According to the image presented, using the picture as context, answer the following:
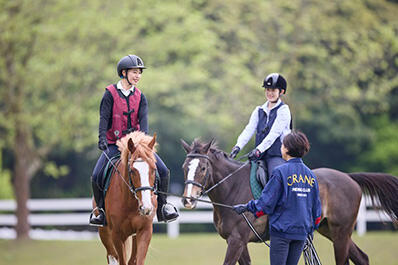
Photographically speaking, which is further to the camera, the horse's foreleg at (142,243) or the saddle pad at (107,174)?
the saddle pad at (107,174)

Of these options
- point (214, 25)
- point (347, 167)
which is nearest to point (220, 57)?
point (214, 25)

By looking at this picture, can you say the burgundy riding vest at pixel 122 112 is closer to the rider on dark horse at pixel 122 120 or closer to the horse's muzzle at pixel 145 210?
the rider on dark horse at pixel 122 120

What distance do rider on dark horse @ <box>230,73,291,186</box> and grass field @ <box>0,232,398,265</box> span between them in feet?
20.2

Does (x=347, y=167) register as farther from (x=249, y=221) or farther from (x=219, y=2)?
(x=249, y=221)

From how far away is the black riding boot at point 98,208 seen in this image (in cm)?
786

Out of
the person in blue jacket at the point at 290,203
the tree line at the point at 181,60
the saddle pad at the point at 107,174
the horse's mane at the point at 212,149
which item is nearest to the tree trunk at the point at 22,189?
the tree line at the point at 181,60

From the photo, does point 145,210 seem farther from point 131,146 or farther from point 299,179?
point 299,179

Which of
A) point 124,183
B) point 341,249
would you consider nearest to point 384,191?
point 341,249

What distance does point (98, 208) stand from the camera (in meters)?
7.95

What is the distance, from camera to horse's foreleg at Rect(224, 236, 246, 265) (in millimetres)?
7590

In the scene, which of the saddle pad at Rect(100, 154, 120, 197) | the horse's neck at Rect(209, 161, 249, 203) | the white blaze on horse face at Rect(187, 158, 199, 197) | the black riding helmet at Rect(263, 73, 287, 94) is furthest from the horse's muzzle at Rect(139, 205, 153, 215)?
the black riding helmet at Rect(263, 73, 287, 94)

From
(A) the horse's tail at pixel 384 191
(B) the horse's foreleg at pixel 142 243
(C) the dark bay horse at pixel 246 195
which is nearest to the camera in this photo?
(B) the horse's foreleg at pixel 142 243

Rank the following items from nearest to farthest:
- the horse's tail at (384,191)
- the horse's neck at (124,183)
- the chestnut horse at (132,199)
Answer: the chestnut horse at (132,199)
the horse's neck at (124,183)
the horse's tail at (384,191)

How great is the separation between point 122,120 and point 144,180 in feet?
4.58
